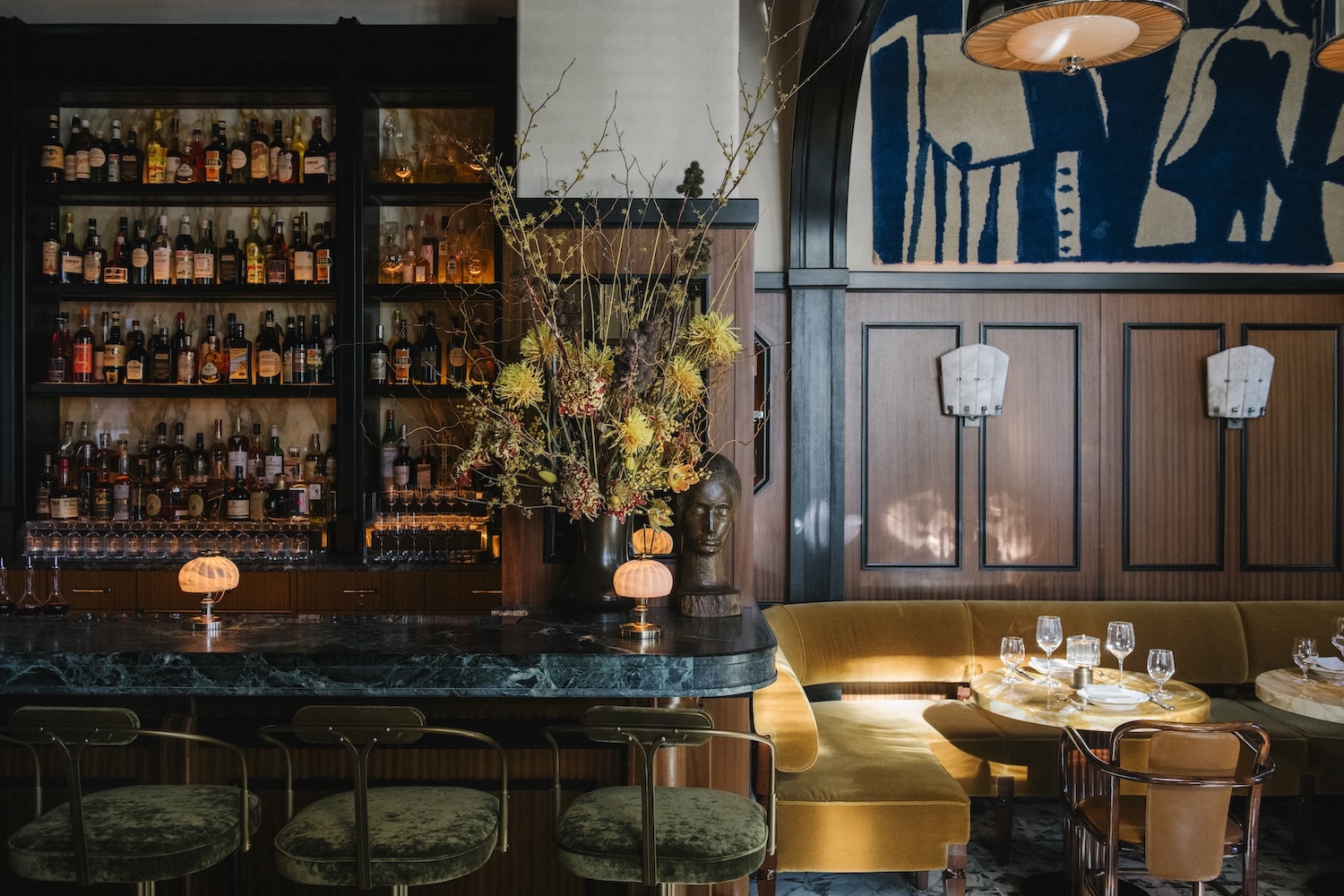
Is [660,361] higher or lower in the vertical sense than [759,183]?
lower

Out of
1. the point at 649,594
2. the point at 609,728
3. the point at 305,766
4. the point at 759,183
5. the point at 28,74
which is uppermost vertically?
the point at 28,74

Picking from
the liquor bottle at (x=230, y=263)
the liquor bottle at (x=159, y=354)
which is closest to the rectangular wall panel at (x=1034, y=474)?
the liquor bottle at (x=230, y=263)

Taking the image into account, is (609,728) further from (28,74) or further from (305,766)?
(28,74)

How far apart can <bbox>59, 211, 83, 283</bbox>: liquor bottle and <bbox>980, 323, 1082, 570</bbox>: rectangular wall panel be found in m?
4.15

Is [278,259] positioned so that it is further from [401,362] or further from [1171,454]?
[1171,454]

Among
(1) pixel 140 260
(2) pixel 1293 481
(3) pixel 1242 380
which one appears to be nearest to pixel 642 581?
(1) pixel 140 260

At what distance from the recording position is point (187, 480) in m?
4.46

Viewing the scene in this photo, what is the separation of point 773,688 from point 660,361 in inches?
41.7

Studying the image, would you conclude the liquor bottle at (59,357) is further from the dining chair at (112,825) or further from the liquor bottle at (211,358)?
the dining chair at (112,825)

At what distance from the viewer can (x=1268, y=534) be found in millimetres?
4504

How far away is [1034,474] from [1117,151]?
150cm

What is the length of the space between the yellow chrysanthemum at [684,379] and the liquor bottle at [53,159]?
2.44 m

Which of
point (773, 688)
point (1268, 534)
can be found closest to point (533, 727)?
point (773, 688)

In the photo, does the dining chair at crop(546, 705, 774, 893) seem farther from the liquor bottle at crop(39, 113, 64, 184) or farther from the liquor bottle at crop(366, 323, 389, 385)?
the liquor bottle at crop(39, 113, 64, 184)
